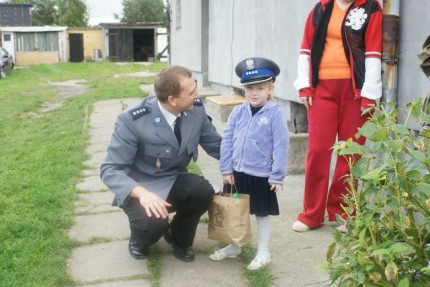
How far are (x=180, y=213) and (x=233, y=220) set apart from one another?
432mm

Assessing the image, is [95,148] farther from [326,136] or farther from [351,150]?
[351,150]

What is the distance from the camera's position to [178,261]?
3.48 meters

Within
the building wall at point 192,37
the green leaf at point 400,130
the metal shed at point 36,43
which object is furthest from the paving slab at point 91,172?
the metal shed at point 36,43

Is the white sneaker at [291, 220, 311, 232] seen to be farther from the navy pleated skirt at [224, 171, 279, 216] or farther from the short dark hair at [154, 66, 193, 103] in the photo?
the short dark hair at [154, 66, 193, 103]

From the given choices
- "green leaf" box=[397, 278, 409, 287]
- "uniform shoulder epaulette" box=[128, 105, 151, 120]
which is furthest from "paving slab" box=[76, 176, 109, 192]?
"green leaf" box=[397, 278, 409, 287]

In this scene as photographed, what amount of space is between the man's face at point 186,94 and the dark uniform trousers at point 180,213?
456mm

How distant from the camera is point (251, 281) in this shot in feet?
10.3

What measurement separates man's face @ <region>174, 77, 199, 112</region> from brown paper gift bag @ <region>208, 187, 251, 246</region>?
0.58m

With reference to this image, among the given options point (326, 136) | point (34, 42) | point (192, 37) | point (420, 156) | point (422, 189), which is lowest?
point (326, 136)

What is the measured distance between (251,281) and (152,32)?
38.9 metres

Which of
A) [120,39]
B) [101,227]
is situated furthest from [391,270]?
[120,39]

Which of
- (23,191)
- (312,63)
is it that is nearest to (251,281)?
(312,63)

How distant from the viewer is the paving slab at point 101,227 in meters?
3.97

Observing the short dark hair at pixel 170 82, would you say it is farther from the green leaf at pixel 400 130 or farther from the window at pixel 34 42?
the window at pixel 34 42
